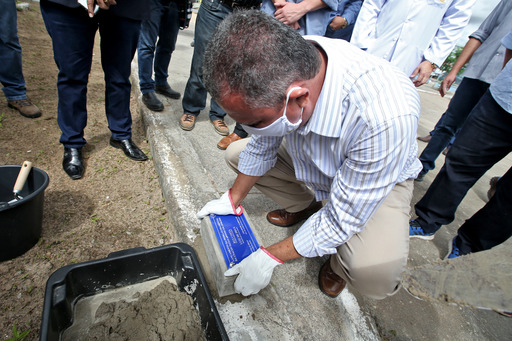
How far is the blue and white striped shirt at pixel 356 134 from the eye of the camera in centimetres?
108

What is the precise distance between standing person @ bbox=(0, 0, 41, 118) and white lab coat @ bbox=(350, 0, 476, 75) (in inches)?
→ 116

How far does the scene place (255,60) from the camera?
37.0 inches

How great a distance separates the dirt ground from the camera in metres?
1.32

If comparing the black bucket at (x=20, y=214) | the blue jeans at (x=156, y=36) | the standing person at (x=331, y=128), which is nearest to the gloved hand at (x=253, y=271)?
the standing person at (x=331, y=128)

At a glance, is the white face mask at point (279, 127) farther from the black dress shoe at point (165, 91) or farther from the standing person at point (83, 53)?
the black dress shoe at point (165, 91)

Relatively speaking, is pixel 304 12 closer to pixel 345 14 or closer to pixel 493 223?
pixel 345 14

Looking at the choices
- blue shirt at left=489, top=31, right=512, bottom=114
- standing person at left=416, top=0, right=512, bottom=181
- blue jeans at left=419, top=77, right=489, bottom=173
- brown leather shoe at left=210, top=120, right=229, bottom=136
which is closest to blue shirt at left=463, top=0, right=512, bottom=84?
standing person at left=416, top=0, right=512, bottom=181

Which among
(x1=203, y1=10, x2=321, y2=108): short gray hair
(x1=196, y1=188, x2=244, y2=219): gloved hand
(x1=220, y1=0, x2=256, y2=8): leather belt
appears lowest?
(x1=196, y1=188, x2=244, y2=219): gloved hand

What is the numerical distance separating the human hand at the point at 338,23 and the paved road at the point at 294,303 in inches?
65.2

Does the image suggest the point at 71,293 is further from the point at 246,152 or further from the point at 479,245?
the point at 479,245

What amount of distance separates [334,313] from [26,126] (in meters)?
2.92

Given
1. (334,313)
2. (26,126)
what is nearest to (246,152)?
(334,313)

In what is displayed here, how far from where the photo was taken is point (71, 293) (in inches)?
46.8

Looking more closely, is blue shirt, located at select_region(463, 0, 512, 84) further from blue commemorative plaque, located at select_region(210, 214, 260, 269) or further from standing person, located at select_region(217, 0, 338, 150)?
blue commemorative plaque, located at select_region(210, 214, 260, 269)
